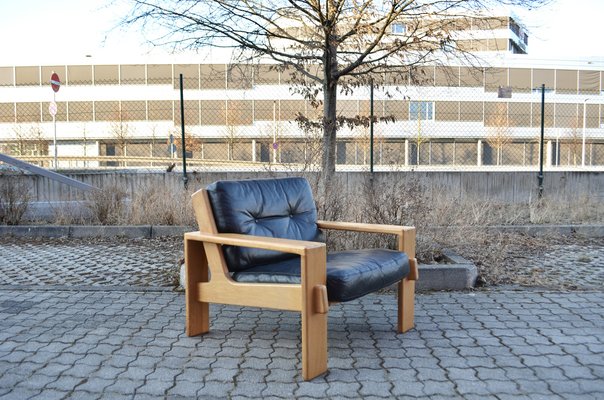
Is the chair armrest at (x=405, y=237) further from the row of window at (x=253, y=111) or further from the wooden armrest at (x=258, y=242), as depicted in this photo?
the row of window at (x=253, y=111)

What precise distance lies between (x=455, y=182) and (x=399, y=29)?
3.43 meters

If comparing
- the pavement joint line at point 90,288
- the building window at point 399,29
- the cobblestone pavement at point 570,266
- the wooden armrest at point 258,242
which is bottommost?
the pavement joint line at point 90,288

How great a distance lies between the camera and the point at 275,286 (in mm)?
3402

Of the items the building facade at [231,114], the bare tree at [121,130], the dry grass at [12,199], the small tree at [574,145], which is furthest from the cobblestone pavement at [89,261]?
the small tree at [574,145]

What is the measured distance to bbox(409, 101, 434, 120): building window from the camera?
33594mm

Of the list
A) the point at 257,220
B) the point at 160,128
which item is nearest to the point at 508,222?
the point at 257,220

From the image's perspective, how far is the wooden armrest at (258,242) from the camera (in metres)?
3.24

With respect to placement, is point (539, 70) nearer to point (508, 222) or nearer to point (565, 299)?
point (508, 222)

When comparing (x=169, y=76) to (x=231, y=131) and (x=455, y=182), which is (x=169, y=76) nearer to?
(x=231, y=131)

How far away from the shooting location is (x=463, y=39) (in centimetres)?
830

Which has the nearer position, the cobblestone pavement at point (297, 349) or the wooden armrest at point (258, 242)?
the cobblestone pavement at point (297, 349)

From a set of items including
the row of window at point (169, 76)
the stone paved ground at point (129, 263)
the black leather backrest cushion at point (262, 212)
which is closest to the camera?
the black leather backrest cushion at point (262, 212)

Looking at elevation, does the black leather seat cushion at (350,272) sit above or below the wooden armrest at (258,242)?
below

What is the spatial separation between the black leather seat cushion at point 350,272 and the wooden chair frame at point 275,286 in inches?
2.5
